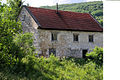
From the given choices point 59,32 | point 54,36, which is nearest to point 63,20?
point 59,32

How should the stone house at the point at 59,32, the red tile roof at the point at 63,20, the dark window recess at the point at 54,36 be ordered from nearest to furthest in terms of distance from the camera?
1. the stone house at the point at 59,32
2. the dark window recess at the point at 54,36
3. the red tile roof at the point at 63,20

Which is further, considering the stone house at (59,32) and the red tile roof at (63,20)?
the red tile roof at (63,20)

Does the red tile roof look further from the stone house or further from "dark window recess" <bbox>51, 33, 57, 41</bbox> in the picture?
"dark window recess" <bbox>51, 33, 57, 41</bbox>

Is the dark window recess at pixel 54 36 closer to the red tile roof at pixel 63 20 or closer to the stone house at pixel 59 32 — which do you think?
the stone house at pixel 59 32

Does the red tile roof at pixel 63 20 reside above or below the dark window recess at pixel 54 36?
above

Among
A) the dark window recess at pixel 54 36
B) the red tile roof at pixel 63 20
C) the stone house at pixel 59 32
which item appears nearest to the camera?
the stone house at pixel 59 32

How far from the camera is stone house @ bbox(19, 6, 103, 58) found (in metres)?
16.2

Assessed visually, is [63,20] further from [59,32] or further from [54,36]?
[54,36]

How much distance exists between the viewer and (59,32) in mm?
17219

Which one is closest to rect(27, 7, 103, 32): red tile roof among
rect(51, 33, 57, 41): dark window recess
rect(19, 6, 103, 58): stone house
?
rect(19, 6, 103, 58): stone house

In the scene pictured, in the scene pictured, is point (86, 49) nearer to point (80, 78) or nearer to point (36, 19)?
point (36, 19)

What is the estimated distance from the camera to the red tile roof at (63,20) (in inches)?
675

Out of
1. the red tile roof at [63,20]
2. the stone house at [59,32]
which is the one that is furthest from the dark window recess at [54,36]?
the red tile roof at [63,20]

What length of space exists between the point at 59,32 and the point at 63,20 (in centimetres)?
237
